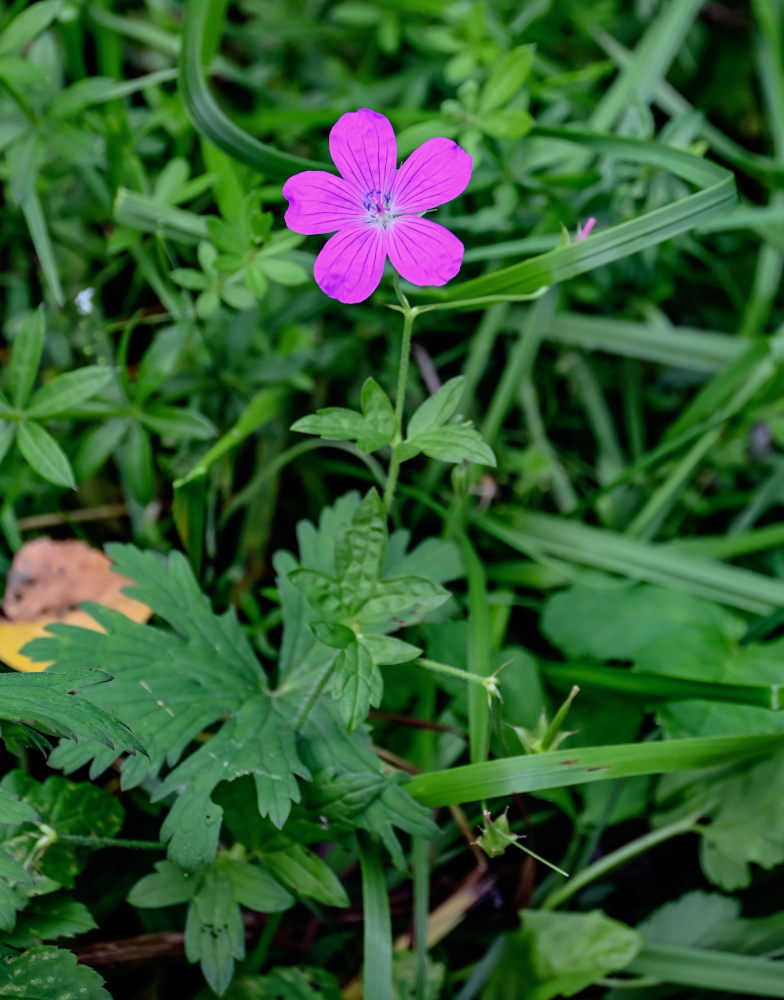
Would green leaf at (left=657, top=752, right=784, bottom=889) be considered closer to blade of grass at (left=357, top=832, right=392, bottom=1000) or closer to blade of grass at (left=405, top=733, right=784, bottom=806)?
blade of grass at (left=405, top=733, right=784, bottom=806)

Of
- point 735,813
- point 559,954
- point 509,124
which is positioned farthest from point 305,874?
point 509,124

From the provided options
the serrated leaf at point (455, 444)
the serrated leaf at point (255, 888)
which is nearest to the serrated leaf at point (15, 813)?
the serrated leaf at point (255, 888)

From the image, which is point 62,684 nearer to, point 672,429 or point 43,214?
point 43,214

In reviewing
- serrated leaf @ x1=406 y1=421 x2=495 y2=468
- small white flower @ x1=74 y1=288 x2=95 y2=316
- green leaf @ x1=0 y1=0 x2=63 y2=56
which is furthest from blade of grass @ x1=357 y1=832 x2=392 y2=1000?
green leaf @ x1=0 y1=0 x2=63 y2=56

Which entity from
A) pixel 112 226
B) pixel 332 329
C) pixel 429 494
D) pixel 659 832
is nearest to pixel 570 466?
pixel 429 494

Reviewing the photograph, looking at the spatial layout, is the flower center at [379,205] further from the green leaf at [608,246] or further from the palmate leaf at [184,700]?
the palmate leaf at [184,700]
